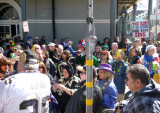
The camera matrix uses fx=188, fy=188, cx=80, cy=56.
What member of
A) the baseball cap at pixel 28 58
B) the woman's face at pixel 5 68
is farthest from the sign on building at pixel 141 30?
the baseball cap at pixel 28 58

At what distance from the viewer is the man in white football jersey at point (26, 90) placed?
199 cm

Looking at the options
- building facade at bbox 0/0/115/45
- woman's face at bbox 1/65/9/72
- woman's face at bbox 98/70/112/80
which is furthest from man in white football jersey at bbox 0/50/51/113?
building facade at bbox 0/0/115/45

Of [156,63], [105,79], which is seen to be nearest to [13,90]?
[105,79]

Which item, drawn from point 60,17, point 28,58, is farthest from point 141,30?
point 60,17

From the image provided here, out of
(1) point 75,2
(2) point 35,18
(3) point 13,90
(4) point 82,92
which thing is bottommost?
(4) point 82,92

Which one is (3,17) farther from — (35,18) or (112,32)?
(112,32)

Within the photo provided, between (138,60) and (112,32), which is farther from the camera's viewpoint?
(112,32)

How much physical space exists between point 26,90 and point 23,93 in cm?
5

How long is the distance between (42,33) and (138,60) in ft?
32.5

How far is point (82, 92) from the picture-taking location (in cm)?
286

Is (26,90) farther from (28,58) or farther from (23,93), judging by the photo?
(28,58)

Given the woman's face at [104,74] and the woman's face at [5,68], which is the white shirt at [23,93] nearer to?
the woman's face at [104,74]

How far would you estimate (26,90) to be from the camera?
211cm

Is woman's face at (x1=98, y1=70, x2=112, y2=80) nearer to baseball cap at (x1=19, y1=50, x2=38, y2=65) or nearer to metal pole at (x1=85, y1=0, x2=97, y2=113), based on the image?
metal pole at (x1=85, y1=0, x2=97, y2=113)
